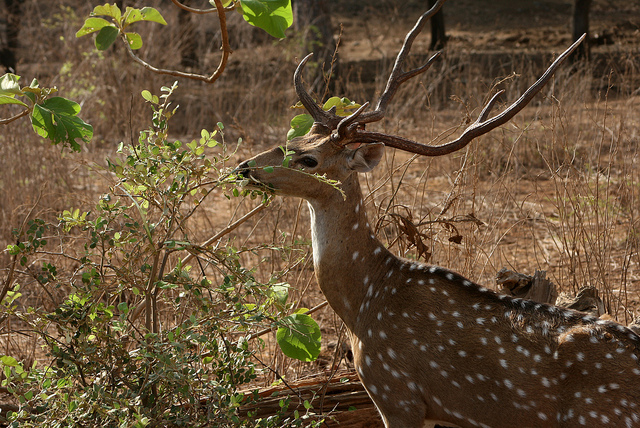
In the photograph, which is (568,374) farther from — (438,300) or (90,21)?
(90,21)

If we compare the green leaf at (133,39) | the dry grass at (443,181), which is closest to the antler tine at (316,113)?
the dry grass at (443,181)

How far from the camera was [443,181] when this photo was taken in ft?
30.7

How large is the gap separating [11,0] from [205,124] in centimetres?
417

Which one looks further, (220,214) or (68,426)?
(220,214)

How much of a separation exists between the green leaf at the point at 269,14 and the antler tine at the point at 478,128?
89 centimetres

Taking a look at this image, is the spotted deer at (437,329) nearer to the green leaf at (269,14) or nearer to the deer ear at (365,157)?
the deer ear at (365,157)

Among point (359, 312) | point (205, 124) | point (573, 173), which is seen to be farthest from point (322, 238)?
point (205, 124)

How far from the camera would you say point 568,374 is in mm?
3225

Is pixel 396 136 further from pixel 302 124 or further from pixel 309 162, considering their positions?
pixel 302 124

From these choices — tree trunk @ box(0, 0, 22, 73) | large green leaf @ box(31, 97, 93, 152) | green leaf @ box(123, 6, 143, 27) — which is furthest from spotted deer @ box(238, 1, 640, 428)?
tree trunk @ box(0, 0, 22, 73)

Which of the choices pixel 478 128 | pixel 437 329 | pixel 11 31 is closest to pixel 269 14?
pixel 478 128

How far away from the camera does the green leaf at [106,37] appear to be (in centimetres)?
335

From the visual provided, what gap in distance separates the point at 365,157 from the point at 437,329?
98cm

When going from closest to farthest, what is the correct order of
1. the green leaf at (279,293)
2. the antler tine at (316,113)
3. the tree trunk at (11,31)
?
the green leaf at (279,293)
the antler tine at (316,113)
the tree trunk at (11,31)
